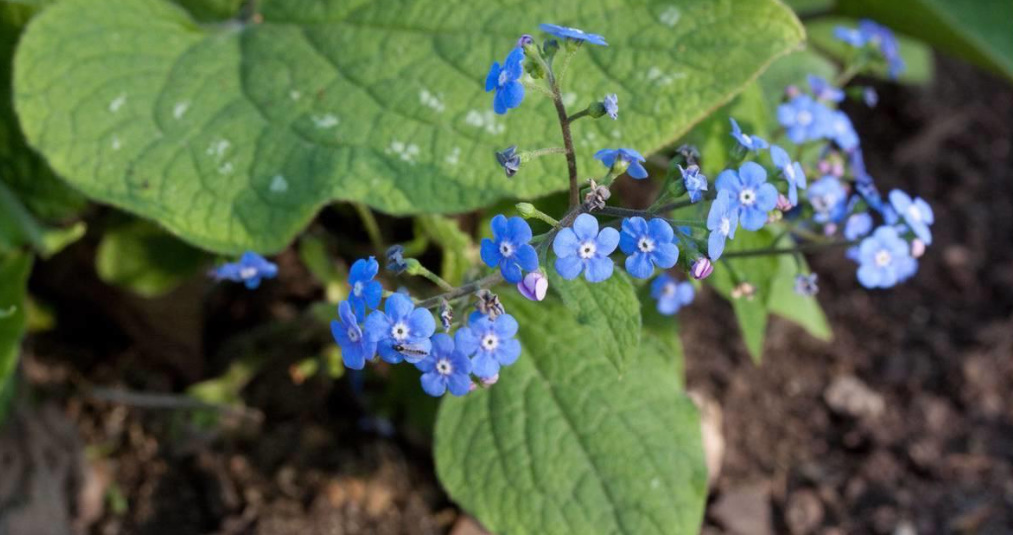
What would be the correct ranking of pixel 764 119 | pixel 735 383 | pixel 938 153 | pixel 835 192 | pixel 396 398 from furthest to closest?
pixel 938 153 → pixel 735 383 → pixel 396 398 → pixel 764 119 → pixel 835 192

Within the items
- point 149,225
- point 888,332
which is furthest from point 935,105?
point 149,225

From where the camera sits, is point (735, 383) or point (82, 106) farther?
point (735, 383)

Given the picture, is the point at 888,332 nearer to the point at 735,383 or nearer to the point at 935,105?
the point at 735,383

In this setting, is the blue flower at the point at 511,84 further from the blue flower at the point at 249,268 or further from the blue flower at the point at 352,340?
the blue flower at the point at 249,268

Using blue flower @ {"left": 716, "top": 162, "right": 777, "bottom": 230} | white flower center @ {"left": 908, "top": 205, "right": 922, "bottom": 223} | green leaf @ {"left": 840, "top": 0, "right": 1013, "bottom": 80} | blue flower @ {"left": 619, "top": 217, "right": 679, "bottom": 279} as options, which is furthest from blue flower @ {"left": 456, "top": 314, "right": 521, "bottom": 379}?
green leaf @ {"left": 840, "top": 0, "right": 1013, "bottom": 80}

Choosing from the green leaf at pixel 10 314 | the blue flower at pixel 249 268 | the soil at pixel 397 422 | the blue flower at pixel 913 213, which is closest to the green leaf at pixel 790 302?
the blue flower at pixel 913 213
